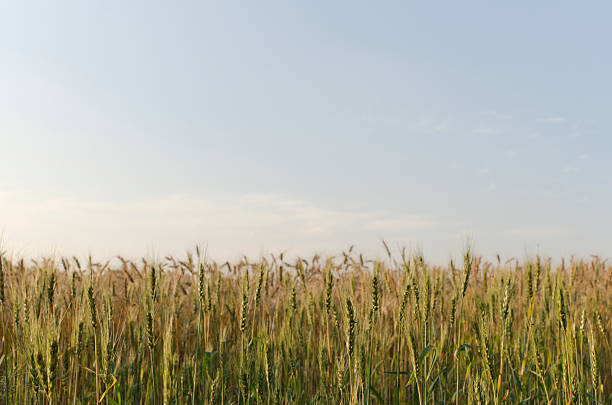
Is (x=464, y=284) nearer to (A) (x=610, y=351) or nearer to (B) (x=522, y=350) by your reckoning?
(B) (x=522, y=350)

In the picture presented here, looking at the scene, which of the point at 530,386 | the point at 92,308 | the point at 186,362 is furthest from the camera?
the point at 530,386

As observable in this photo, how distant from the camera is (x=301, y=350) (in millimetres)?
3854

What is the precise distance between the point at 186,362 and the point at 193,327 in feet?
4.00

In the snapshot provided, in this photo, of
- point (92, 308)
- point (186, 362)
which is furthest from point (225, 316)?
point (92, 308)

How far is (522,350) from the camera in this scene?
147 inches

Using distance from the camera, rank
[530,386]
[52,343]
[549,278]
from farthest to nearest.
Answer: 1. [549,278]
2. [530,386]
3. [52,343]

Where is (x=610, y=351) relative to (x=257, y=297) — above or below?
below

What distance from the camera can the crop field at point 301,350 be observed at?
248 cm

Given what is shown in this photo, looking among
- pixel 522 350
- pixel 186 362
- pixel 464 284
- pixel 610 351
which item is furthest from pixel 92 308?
pixel 610 351

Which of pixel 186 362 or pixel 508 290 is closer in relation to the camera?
pixel 508 290

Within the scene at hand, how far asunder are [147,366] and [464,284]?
2.39 meters

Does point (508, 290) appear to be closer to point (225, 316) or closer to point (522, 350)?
point (522, 350)

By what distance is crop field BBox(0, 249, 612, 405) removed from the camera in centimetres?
248

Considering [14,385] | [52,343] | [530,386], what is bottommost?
[530,386]
